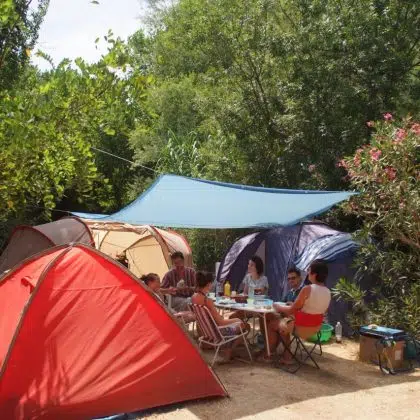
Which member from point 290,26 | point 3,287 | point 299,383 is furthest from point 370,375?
point 290,26

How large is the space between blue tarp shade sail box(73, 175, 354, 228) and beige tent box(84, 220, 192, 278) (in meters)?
3.44

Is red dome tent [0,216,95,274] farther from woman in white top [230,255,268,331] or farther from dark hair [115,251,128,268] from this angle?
woman in white top [230,255,268,331]

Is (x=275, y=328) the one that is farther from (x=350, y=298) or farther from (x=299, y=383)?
(x=350, y=298)

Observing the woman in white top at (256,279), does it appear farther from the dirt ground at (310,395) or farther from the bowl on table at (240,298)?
the dirt ground at (310,395)

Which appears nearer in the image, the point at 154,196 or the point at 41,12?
the point at 41,12

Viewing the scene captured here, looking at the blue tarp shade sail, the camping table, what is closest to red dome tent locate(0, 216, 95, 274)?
the blue tarp shade sail

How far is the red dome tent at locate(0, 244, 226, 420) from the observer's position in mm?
3814

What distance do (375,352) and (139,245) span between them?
5444mm

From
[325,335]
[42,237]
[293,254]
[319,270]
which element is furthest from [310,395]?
[42,237]

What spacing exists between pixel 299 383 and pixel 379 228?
101 inches

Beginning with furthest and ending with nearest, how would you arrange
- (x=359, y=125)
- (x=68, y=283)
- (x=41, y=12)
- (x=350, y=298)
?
(x=359, y=125), (x=350, y=298), (x=41, y=12), (x=68, y=283)

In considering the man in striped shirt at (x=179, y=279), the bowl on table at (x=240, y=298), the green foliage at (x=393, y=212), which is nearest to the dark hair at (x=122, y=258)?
the man in striped shirt at (x=179, y=279)

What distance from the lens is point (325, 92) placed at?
30.7ft

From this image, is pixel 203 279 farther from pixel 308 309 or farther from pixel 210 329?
pixel 308 309
